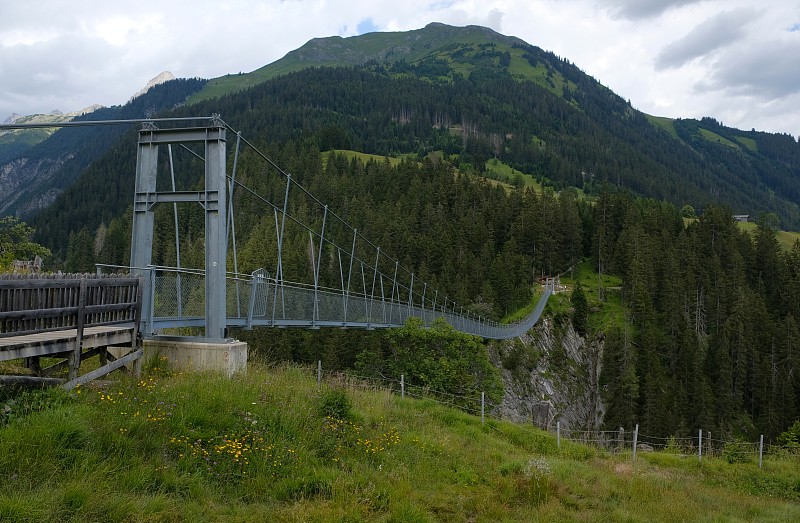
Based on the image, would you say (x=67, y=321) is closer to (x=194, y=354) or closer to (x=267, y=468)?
(x=194, y=354)

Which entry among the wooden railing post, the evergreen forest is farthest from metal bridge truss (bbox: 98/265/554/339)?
the evergreen forest

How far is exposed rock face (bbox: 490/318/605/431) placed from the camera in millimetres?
37156

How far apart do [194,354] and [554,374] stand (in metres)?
41.1

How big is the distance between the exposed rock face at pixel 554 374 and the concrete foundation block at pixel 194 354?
1040 inches

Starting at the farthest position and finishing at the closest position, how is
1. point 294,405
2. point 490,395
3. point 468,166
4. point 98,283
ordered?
point 468,166 < point 490,395 < point 294,405 < point 98,283

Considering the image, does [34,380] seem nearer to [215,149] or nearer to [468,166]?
[215,149]

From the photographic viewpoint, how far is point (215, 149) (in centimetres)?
852

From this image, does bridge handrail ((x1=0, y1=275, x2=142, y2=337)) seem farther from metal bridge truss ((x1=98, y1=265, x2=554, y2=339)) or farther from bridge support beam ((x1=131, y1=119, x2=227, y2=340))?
bridge support beam ((x1=131, y1=119, x2=227, y2=340))

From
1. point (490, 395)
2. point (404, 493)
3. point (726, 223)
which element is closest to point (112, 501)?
point (404, 493)

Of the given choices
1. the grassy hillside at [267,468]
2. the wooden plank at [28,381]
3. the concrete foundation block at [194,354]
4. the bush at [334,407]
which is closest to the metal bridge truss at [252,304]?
the concrete foundation block at [194,354]

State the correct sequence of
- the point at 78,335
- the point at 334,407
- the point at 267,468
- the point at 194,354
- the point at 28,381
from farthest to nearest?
the point at 194,354
the point at 334,407
the point at 78,335
the point at 28,381
the point at 267,468

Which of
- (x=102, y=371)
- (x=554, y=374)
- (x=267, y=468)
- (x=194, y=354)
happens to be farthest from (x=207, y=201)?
(x=554, y=374)

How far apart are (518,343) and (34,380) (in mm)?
38341

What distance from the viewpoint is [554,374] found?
44.7 metres
